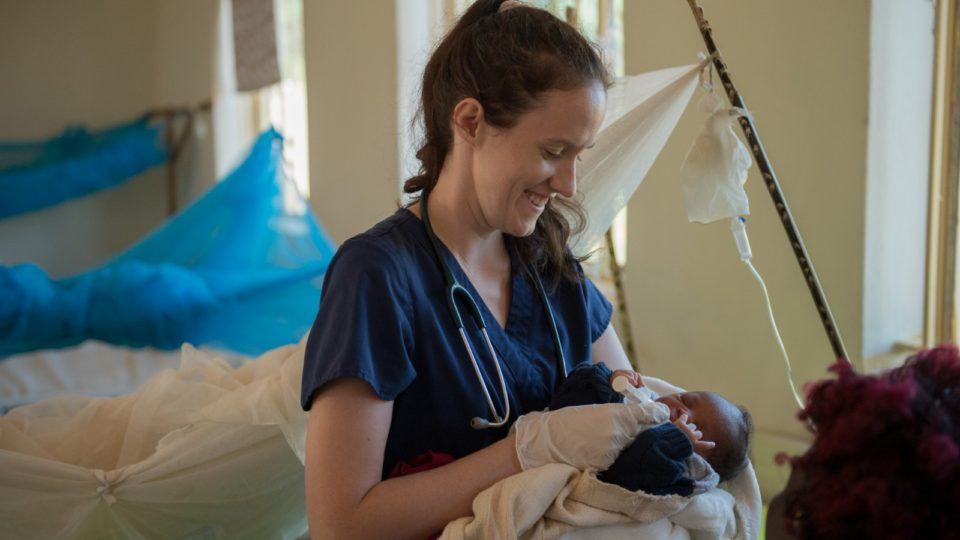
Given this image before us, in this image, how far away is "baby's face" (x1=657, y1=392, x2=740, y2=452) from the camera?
141cm

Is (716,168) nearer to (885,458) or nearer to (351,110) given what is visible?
(885,458)

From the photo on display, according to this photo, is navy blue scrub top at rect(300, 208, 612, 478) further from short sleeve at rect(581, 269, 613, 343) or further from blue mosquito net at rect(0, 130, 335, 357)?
blue mosquito net at rect(0, 130, 335, 357)

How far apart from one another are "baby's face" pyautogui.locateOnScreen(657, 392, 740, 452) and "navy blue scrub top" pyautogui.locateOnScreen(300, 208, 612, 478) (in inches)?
8.0

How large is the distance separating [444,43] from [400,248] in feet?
1.12

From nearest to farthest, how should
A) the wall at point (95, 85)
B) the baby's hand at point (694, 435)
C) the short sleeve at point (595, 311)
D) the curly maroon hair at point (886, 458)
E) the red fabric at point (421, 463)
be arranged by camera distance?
the curly maroon hair at point (886, 458) < the red fabric at point (421, 463) < the baby's hand at point (694, 435) < the short sleeve at point (595, 311) < the wall at point (95, 85)

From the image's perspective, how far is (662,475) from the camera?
1166 mm

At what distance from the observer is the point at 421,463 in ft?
4.16

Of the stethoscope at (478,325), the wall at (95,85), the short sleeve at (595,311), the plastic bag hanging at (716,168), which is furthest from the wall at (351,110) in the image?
the stethoscope at (478,325)

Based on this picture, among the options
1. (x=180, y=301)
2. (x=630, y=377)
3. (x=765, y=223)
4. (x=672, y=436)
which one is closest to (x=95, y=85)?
(x=180, y=301)

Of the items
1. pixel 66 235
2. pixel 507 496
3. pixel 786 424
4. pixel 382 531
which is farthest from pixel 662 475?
pixel 66 235

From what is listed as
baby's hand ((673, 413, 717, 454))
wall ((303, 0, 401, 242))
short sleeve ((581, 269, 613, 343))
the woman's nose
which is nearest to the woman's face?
the woman's nose

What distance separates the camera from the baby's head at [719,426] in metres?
1.40

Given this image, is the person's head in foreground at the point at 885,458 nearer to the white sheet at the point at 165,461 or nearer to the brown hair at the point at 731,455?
the brown hair at the point at 731,455

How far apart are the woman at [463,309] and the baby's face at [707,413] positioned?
0.57ft
